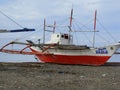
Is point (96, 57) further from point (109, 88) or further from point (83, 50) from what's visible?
point (109, 88)

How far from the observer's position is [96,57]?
48812 mm

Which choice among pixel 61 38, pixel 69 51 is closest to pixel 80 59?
pixel 69 51

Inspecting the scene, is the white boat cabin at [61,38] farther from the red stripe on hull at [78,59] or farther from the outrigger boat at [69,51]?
the red stripe on hull at [78,59]

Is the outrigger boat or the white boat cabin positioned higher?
the white boat cabin

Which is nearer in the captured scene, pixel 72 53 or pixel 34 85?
pixel 34 85

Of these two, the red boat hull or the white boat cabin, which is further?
the white boat cabin

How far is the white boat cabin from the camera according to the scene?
5028 centimetres

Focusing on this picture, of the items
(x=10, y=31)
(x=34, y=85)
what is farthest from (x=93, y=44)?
(x=34, y=85)

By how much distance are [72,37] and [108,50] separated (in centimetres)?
582

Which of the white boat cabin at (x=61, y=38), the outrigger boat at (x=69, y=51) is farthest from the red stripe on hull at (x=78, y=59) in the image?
the white boat cabin at (x=61, y=38)

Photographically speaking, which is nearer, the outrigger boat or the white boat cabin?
the outrigger boat

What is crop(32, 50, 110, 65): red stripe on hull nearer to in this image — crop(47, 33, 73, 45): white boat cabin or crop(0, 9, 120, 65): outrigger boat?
crop(0, 9, 120, 65): outrigger boat

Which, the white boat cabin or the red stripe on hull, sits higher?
the white boat cabin

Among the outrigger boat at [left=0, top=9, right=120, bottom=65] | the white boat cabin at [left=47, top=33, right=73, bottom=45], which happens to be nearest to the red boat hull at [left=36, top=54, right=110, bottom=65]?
the outrigger boat at [left=0, top=9, right=120, bottom=65]
